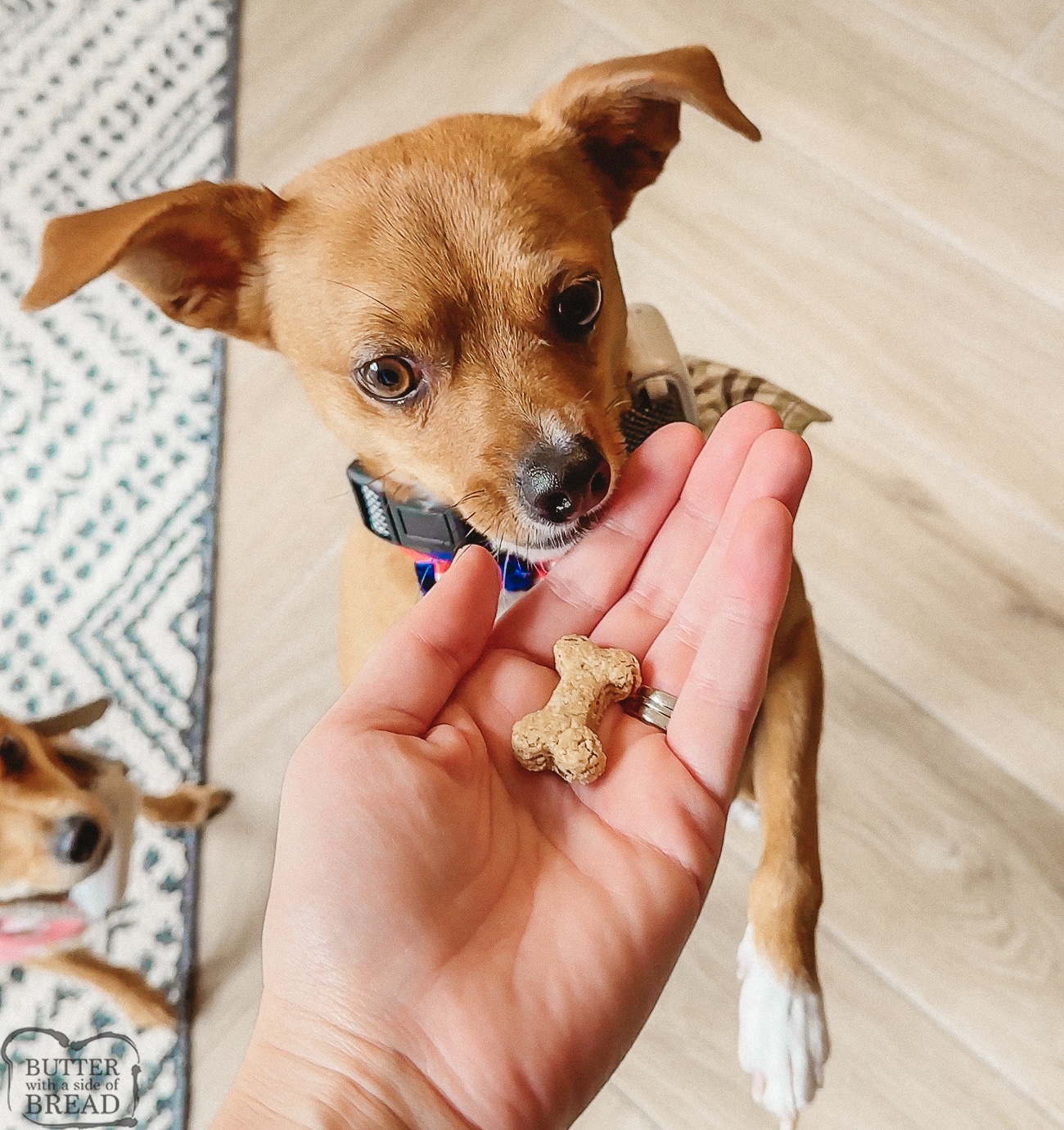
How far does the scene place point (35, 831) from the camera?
5.09ft

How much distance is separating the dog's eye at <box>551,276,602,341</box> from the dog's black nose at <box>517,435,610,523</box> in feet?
0.60

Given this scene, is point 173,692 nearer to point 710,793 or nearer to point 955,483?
point 710,793

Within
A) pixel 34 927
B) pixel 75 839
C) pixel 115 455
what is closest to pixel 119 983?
pixel 34 927

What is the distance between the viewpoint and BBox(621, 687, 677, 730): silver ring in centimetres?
128

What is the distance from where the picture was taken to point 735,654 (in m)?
1.20

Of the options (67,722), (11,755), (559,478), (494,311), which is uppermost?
(494,311)

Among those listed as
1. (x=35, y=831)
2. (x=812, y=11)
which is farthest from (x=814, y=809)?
(x=812, y=11)

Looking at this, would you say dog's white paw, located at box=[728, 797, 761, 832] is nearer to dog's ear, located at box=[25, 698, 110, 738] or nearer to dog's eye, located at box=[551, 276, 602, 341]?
dog's eye, located at box=[551, 276, 602, 341]

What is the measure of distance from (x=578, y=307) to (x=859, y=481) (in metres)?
0.95
